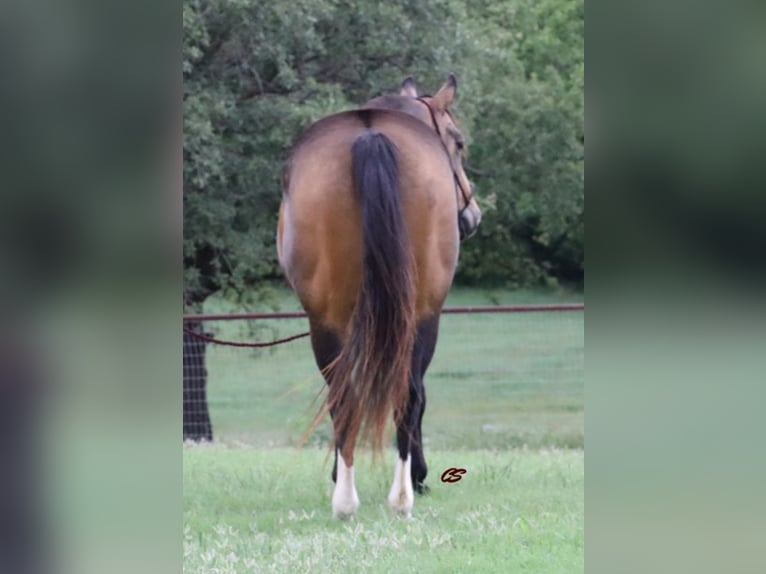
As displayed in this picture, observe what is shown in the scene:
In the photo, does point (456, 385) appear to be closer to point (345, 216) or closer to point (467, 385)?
point (467, 385)

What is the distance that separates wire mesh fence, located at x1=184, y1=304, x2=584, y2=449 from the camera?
33.6ft

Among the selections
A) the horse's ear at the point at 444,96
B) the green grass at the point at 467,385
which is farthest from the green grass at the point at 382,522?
the green grass at the point at 467,385

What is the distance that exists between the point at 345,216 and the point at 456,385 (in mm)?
8710

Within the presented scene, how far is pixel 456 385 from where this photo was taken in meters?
12.9

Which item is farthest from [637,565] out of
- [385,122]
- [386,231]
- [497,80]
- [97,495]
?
[497,80]

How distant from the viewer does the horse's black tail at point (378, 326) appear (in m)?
4.05

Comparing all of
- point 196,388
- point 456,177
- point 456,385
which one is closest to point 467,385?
point 456,385

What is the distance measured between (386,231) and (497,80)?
41.1 feet

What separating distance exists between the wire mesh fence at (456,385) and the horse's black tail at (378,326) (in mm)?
4430

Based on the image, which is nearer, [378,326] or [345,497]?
[378,326]

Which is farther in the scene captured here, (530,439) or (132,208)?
(530,439)

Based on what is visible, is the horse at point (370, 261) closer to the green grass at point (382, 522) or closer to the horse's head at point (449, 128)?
the green grass at point (382, 522)

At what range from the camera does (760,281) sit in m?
1.01

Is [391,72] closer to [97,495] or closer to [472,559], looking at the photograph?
[472,559]
